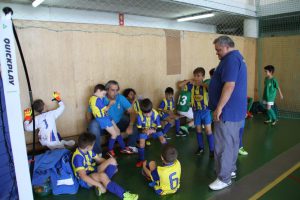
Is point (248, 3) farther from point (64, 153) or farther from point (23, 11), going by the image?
point (64, 153)

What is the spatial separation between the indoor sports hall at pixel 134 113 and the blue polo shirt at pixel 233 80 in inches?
0.4

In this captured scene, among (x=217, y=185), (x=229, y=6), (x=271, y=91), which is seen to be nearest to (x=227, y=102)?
(x=217, y=185)

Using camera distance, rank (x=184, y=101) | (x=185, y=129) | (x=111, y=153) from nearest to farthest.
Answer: (x=111, y=153) → (x=185, y=129) → (x=184, y=101)

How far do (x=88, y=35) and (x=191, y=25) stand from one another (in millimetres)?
6460

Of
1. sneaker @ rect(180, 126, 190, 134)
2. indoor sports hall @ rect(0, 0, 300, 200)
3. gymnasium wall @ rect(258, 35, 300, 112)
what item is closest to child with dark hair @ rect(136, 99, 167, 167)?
indoor sports hall @ rect(0, 0, 300, 200)

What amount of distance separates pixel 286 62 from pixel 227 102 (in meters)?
4.91

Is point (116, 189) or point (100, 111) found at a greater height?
point (100, 111)

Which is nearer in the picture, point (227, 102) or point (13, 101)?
point (13, 101)

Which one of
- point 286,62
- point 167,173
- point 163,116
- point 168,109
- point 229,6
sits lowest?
point 167,173

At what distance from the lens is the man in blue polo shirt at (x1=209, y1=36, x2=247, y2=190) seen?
2.28 metres

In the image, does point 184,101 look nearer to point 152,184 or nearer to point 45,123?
point 152,184

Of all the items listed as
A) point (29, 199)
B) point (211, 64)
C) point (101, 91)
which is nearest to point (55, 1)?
point (101, 91)

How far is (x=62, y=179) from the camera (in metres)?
2.51

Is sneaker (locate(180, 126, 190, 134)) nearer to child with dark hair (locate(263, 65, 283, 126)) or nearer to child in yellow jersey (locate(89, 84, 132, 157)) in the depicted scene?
child in yellow jersey (locate(89, 84, 132, 157))
